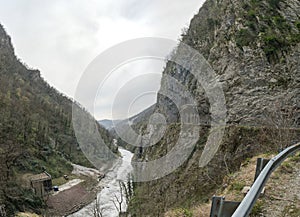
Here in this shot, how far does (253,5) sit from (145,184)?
18.1 m

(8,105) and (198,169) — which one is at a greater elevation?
(8,105)

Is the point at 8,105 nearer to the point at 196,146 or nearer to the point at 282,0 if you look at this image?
the point at 196,146

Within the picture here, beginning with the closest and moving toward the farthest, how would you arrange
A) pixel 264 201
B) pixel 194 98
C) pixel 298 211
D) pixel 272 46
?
pixel 298 211 → pixel 264 201 → pixel 272 46 → pixel 194 98

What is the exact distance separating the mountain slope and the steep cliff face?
57.8 feet

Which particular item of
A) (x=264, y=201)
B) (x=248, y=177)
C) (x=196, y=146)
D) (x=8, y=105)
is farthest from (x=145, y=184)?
(x=8, y=105)

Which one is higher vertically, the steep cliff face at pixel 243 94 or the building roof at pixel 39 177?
the steep cliff face at pixel 243 94

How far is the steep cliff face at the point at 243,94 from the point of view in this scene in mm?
15367

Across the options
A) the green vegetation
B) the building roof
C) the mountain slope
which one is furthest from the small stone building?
the green vegetation

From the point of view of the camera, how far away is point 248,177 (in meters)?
6.36

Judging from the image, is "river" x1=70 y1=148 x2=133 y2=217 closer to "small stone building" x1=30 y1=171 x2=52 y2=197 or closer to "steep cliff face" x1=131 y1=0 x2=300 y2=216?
"small stone building" x1=30 y1=171 x2=52 y2=197

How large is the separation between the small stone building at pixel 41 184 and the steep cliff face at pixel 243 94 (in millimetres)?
19612

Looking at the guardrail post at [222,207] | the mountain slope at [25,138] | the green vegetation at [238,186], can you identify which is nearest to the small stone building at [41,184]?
the mountain slope at [25,138]

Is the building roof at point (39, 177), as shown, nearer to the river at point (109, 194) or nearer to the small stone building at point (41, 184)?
the small stone building at point (41, 184)

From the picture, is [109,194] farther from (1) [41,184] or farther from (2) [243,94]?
(2) [243,94]
